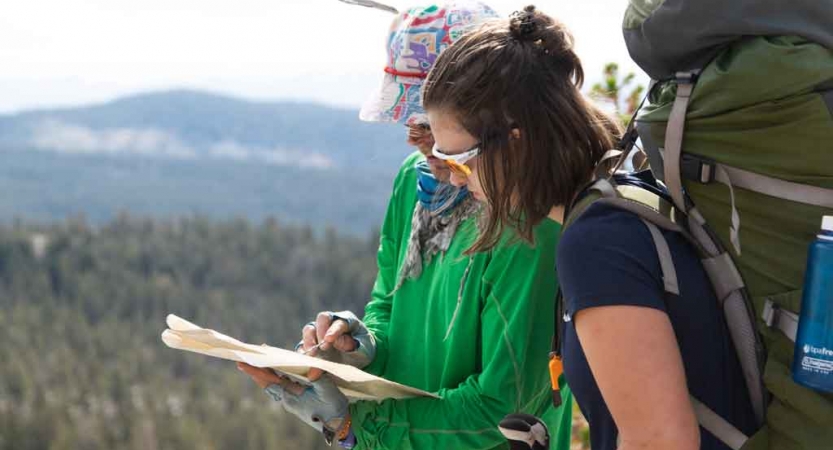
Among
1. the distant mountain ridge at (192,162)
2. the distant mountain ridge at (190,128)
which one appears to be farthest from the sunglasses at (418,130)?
the distant mountain ridge at (190,128)

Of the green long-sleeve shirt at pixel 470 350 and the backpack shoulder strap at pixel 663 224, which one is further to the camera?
the green long-sleeve shirt at pixel 470 350

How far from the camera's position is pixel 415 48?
2.20 metres

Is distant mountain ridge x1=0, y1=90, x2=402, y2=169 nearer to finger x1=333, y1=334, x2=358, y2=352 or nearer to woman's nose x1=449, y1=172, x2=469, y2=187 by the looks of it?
finger x1=333, y1=334, x2=358, y2=352

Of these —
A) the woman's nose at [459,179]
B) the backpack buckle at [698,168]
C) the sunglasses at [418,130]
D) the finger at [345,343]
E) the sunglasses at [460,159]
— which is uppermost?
the backpack buckle at [698,168]

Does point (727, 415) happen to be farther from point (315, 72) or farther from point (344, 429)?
point (315, 72)

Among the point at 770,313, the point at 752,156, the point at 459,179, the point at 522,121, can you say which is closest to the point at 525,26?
the point at 522,121

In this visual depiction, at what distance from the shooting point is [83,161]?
130750 mm

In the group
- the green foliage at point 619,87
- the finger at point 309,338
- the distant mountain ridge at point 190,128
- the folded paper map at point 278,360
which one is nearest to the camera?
the folded paper map at point 278,360

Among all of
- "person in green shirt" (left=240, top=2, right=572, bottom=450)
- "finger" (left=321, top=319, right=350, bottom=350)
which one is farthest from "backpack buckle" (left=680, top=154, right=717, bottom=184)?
"finger" (left=321, top=319, right=350, bottom=350)

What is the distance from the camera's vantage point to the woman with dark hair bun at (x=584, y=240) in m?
1.35

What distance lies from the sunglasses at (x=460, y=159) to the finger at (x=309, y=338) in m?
0.73

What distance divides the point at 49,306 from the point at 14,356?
37.8 feet

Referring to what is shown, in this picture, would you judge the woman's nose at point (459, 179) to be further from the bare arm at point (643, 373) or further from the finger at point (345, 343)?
the finger at point (345, 343)

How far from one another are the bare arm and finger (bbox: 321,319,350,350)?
0.95m
